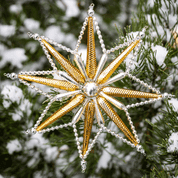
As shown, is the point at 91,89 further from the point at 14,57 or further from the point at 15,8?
the point at 15,8

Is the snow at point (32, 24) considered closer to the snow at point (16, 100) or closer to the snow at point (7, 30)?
the snow at point (7, 30)

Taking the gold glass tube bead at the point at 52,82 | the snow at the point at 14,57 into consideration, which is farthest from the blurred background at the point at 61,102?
the gold glass tube bead at the point at 52,82

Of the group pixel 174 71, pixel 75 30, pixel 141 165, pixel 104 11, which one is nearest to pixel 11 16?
pixel 75 30

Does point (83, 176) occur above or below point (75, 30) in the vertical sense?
below

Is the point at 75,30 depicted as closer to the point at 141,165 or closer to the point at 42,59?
the point at 42,59

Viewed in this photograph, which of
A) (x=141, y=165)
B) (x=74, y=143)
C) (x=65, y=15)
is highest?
(x=65, y=15)
